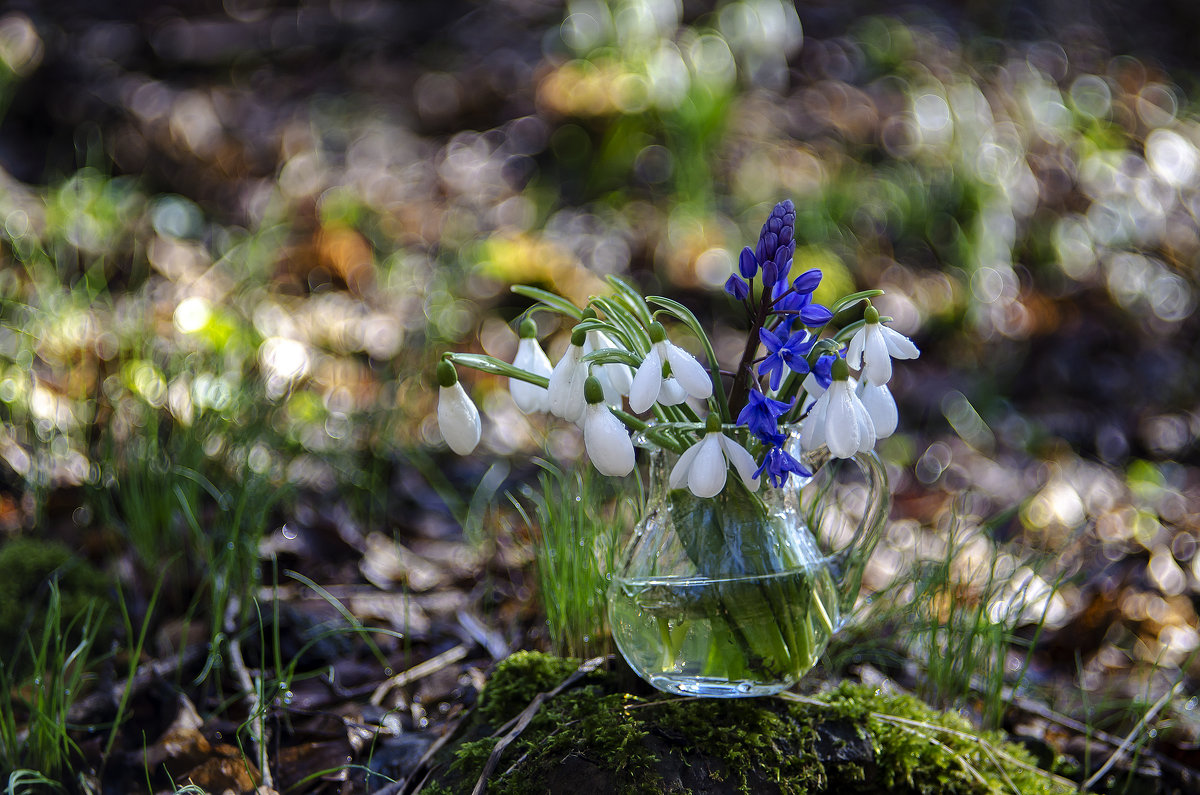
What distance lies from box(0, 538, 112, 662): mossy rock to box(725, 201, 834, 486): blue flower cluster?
1397 millimetres

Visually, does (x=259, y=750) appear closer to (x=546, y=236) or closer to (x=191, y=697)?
(x=191, y=697)

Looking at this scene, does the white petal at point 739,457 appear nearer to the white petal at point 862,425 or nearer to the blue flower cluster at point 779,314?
the blue flower cluster at point 779,314

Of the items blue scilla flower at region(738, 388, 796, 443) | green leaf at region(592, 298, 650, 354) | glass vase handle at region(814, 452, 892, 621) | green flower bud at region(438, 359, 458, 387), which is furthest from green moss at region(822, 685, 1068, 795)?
green flower bud at region(438, 359, 458, 387)

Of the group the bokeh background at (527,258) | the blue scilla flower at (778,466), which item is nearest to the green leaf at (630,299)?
the blue scilla flower at (778,466)

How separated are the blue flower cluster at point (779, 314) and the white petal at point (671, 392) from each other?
85 mm

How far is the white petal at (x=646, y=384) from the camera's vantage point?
104 centimetres

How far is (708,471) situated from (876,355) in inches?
9.5

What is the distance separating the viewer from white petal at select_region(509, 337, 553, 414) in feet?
4.03

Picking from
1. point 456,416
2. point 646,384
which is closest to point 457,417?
point 456,416

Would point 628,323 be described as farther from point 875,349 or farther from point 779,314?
point 875,349

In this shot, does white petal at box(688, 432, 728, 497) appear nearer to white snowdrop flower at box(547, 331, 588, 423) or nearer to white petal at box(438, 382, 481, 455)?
white snowdrop flower at box(547, 331, 588, 423)

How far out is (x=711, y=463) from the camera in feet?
3.48

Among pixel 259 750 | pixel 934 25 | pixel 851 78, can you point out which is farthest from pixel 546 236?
pixel 934 25

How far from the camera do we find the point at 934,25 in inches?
222
